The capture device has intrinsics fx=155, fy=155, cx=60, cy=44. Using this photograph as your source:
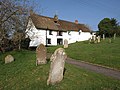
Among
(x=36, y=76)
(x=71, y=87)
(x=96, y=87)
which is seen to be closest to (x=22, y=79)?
(x=36, y=76)

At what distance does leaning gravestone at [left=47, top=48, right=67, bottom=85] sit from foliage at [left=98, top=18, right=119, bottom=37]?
5741 centimetres

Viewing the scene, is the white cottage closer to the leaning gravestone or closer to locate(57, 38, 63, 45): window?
locate(57, 38, 63, 45): window

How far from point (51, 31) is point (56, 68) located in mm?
37819

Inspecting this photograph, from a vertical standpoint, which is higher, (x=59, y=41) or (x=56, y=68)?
(x=59, y=41)

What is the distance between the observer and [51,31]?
46406 millimetres

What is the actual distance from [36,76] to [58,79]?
6.48 ft

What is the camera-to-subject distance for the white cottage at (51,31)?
138 feet

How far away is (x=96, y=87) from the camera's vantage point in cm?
823

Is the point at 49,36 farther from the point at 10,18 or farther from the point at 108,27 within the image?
the point at 108,27

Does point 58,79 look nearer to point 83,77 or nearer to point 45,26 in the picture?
point 83,77

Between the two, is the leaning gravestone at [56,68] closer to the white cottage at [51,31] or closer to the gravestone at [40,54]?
the gravestone at [40,54]

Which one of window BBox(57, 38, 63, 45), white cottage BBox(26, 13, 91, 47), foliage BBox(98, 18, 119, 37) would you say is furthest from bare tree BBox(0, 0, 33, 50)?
foliage BBox(98, 18, 119, 37)

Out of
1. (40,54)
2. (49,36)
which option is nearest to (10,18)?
(40,54)

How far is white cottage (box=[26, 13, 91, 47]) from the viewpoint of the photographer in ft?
138
